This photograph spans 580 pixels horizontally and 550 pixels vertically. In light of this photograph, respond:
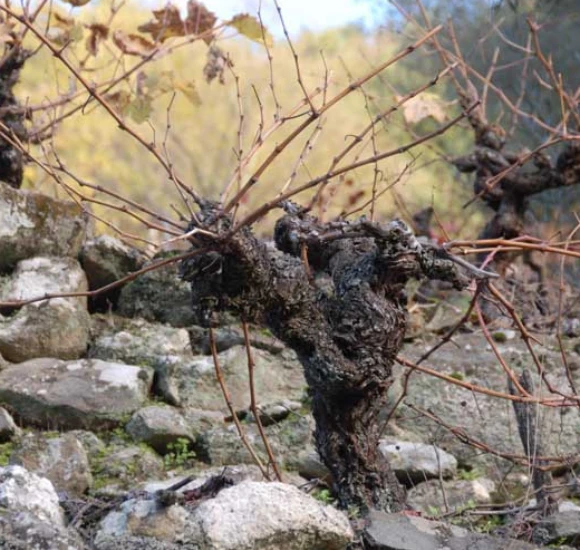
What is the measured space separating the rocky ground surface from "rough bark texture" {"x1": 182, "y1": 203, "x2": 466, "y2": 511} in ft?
0.60

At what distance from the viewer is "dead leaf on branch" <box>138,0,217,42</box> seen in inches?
189

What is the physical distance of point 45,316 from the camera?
4.54 m

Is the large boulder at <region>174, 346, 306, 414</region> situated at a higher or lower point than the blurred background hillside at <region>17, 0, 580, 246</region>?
lower

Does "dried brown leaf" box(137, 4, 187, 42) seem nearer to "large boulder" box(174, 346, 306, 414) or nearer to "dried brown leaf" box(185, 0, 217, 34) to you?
"dried brown leaf" box(185, 0, 217, 34)

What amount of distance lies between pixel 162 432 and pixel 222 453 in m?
0.26

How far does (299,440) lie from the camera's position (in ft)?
14.0

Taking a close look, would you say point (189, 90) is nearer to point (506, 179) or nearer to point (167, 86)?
point (167, 86)

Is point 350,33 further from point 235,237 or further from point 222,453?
point 235,237

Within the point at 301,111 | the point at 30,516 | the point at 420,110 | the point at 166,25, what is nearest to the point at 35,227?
the point at 166,25

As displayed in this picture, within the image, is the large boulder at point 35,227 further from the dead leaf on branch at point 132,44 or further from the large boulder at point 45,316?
the dead leaf on branch at point 132,44

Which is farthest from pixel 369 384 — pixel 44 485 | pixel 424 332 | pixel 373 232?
pixel 424 332

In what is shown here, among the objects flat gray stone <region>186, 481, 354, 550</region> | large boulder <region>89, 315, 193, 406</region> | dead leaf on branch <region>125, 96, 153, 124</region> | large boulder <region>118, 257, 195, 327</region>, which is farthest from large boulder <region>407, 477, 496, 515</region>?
dead leaf on branch <region>125, 96, 153, 124</region>

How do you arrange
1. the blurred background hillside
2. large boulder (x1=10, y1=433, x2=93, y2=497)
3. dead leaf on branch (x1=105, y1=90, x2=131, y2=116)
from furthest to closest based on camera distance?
1. the blurred background hillside
2. dead leaf on branch (x1=105, y1=90, x2=131, y2=116)
3. large boulder (x1=10, y1=433, x2=93, y2=497)

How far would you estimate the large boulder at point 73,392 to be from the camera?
162 inches
